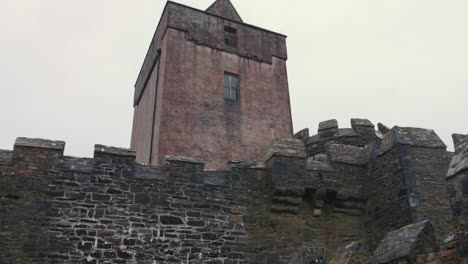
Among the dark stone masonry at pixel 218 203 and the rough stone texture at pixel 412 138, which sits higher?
the rough stone texture at pixel 412 138

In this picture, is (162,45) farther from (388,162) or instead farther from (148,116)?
(388,162)

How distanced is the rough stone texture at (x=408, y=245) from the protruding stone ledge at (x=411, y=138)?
4.30 meters

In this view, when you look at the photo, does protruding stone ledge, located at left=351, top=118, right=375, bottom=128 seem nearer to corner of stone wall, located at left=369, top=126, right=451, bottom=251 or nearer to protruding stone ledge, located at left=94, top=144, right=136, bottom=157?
corner of stone wall, located at left=369, top=126, right=451, bottom=251

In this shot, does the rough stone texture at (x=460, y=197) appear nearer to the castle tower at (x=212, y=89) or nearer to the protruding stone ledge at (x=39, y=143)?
the protruding stone ledge at (x=39, y=143)

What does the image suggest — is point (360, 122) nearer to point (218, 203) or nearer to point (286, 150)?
point (286, 150)

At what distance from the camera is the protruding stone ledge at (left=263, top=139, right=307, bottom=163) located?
10.6 metres

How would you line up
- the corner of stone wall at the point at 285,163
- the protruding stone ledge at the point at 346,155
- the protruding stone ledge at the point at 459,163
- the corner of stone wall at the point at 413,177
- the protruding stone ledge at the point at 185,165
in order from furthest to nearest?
the protruding stone ledge at the point at 346,155 → the corner of stone wall at the point at 285,163 → the protruding stone ledge at the point at 185,165 → the corner of stone wall at the point at 413,177 → the protruding stone ledge at the point at 459,163

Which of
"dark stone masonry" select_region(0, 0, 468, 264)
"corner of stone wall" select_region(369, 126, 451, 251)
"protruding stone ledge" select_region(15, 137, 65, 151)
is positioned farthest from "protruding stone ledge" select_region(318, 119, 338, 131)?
"protruding stone ledge" select_region(15, 137, 65, 151)

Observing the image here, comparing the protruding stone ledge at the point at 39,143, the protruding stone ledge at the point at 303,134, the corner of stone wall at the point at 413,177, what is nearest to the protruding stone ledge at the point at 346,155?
the corner of stone wall at the point at 413,177

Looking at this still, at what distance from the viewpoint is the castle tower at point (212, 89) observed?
50.9 ft

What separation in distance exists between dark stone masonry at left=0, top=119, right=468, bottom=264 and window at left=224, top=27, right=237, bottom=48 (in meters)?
7.84

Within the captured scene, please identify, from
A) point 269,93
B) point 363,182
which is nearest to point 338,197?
point 363,182

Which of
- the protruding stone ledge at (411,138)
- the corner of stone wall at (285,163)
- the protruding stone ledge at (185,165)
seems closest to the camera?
the protruding stone ledge at (185,165)

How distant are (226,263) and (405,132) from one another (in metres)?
4.69
